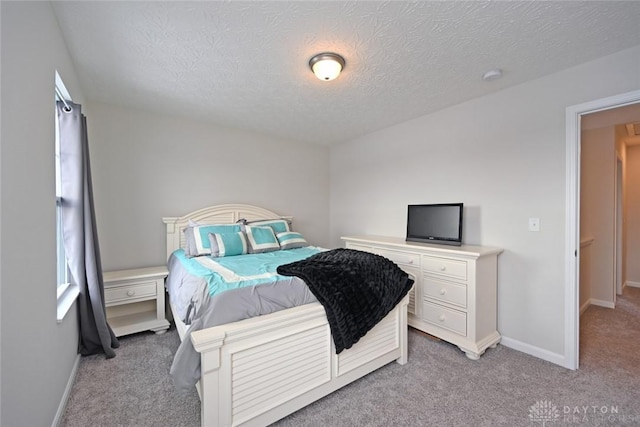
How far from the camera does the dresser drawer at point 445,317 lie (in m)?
2.33

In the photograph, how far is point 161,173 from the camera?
3080 mm

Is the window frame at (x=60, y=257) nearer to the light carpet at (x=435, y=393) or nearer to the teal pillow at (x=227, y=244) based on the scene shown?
the light carpet at (x=435, y=393)

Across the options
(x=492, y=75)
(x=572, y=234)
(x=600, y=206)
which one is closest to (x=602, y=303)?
(x=600, y=206)

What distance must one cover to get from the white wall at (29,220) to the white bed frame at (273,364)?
66cm

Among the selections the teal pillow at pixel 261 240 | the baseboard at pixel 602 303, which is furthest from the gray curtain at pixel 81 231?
the baseboard at pixel 602 303

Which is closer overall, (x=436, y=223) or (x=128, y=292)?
(x=128, y=292)

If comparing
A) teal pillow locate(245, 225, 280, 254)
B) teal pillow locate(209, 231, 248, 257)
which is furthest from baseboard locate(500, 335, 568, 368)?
teal pillow locate(209, 231, 248, 257)

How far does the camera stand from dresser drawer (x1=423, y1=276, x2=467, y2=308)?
2.33 metres

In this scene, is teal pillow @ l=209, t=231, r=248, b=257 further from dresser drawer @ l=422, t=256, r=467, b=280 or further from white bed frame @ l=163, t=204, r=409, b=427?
dresser drawer @ l=422, t=256, r=467, b=280

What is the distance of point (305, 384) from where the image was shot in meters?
1.65

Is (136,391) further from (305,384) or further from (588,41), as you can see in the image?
(588,41)

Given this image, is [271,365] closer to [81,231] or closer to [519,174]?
[81,231]

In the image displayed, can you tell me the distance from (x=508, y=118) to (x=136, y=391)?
3657mm

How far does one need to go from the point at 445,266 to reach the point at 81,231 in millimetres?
2982
